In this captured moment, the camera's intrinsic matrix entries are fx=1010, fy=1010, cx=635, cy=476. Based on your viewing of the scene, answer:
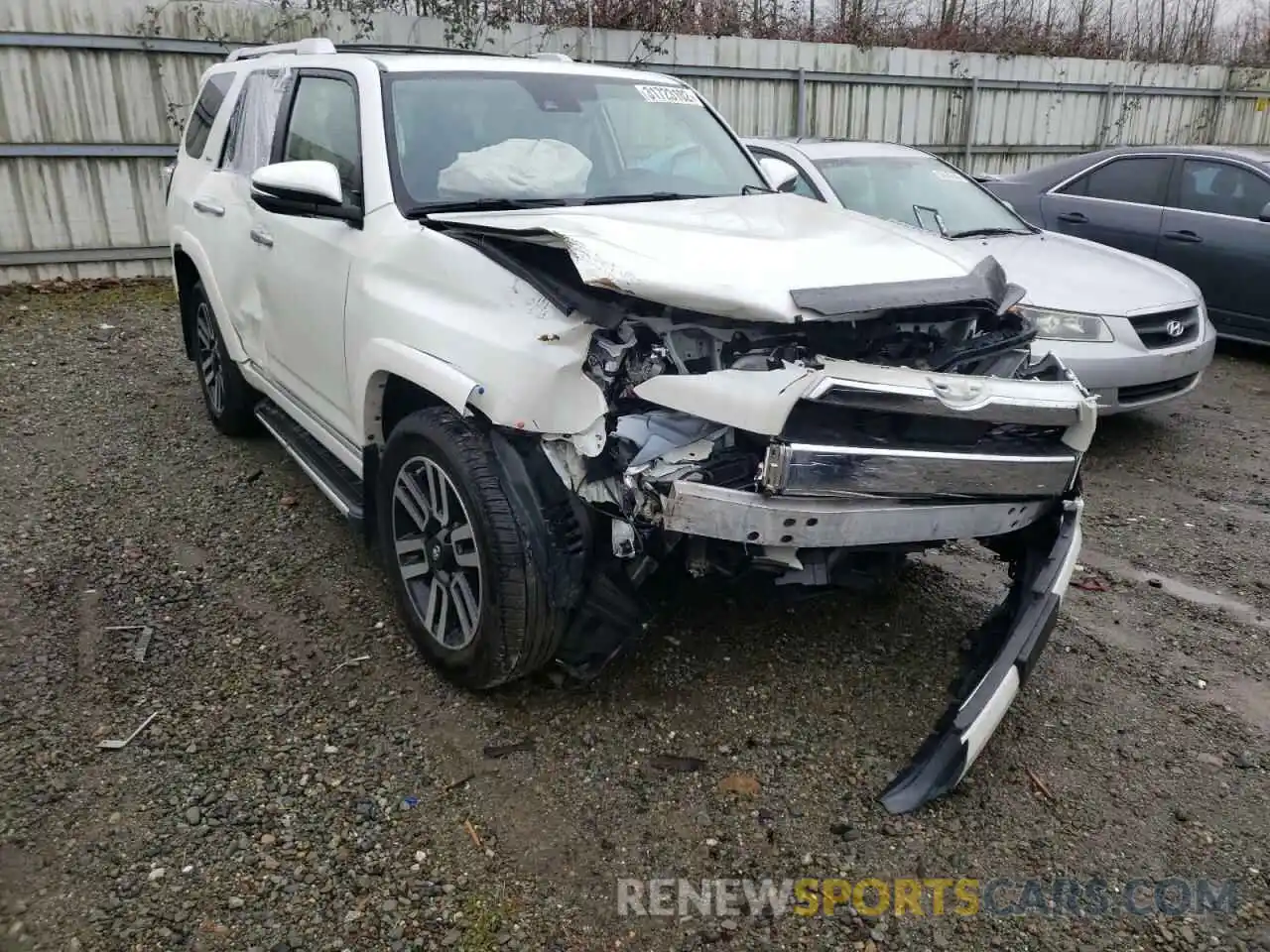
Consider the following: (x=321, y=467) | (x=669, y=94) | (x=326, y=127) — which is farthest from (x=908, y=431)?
(x=326, y=127)

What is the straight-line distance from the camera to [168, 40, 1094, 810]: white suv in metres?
2.67

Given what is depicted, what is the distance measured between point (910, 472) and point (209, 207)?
391 centimetres

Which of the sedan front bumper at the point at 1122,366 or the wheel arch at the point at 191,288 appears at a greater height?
the wheel arch at the point at 191,288

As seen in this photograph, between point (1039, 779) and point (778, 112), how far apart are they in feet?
33.7

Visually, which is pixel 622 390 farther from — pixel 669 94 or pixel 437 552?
pixel 669 94

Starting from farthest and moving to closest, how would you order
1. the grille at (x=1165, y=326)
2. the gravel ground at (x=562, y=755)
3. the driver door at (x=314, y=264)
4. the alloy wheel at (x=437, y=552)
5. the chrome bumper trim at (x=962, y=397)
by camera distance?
the grille at (x=1165, y=326) < the driver door at (x=314, y=264) < the alloy wheel at (x=437, y=552) < the chrome bumper trim at (x=962, y=397) < the gravel ground at (x=562, y=755)

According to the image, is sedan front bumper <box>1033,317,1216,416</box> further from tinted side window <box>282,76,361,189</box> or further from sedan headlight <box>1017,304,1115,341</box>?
tinted side window <box>282,76,361,189</box>

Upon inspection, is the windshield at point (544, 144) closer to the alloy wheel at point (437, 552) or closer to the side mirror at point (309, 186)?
the side mirror at point (309, 186)

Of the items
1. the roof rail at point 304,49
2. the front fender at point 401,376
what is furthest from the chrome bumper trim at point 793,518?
the roof rail at point 304,49

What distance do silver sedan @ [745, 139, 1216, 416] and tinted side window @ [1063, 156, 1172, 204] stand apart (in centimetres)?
188

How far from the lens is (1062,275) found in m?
5.98

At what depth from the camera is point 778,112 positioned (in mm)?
11828

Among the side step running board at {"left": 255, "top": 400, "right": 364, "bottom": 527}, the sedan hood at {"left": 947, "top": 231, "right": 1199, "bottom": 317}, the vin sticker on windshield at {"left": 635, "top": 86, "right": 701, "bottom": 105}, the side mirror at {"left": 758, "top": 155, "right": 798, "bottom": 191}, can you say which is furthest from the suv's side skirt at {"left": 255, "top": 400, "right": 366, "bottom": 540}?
the sedan hood at {"left": 947, "top": 231, "right": 1199, "bottom": 317}

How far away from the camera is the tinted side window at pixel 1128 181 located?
810 cm
